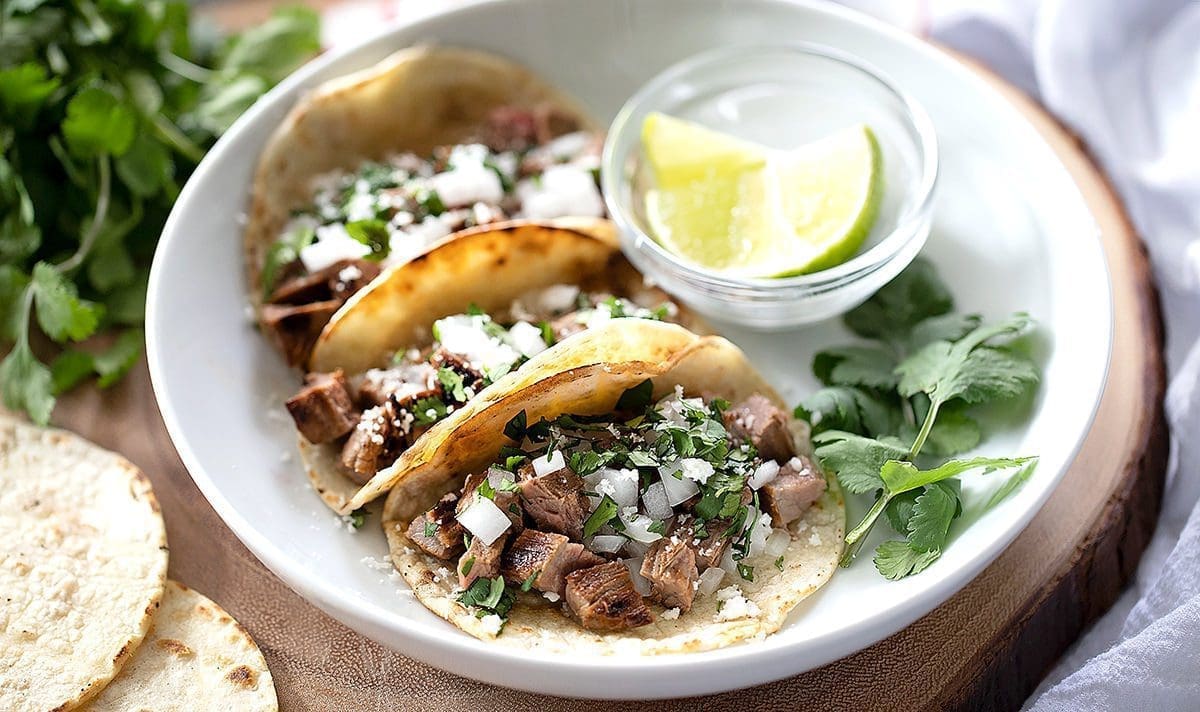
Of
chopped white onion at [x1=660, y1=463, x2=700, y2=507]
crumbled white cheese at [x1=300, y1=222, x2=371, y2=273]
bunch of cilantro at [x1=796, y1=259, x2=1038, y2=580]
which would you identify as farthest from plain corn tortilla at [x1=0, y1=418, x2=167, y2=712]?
bunch of cilantro at [x1=796, y1=259, x2=1038, y2=580]

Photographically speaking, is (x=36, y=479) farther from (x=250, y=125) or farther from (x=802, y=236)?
(x=802, y=236)

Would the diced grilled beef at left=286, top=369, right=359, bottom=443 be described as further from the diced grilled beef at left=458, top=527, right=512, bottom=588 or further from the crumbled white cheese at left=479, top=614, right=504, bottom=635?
the crumbled white cheese at left=479, top=614, right=504, bottom=635

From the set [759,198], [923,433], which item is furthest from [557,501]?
[759,198]

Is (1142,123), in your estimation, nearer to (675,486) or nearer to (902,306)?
(902,306)

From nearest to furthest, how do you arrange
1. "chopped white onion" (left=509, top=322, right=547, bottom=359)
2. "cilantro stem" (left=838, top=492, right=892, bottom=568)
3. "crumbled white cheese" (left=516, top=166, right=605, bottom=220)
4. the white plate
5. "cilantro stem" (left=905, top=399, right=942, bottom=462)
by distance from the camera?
1. the white plate
2. "cilantro stem" (left=838, top=492, right=892, bottom=568)
3. "cilantro stem" (left=905, top=399, right=942, bottom=462)
4. "chopped white onion" (left=509, top=322, right=547, bottom=359)
5. "crumbled white cheese" (left=516, top=166, right=605, bottom=220)

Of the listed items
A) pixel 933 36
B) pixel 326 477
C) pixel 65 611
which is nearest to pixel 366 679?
pixel 326 477

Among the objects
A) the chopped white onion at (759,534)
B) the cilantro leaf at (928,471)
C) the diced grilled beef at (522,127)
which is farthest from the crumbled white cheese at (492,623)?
the diced grilled beef at (522,127)
